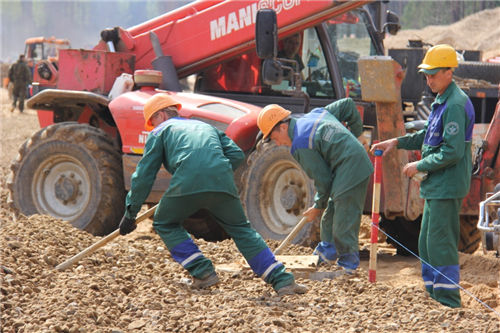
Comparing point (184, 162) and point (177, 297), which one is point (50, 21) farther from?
point (177, 297)

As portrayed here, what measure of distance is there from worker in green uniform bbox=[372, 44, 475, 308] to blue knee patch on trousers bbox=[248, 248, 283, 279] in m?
1.13

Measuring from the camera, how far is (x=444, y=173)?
561 cm

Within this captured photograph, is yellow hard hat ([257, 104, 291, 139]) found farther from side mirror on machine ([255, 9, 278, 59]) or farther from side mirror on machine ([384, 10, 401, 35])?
side mirror on machine ([384, 10, 401, 35])

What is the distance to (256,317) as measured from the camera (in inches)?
194

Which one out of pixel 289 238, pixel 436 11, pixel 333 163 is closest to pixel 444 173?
pixel 333 163

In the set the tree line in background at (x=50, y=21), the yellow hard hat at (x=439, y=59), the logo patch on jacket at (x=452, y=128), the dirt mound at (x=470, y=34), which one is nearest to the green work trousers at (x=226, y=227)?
the logo patch on jacket at (x=452, y=128)

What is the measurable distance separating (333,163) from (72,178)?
367 cm

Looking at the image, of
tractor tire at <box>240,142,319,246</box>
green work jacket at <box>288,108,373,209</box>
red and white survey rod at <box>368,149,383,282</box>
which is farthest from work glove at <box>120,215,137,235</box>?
tractor tire at <box>240,142,319,246</box>

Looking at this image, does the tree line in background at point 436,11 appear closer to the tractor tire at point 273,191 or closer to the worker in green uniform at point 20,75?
the worker in green uniform at point 20,75

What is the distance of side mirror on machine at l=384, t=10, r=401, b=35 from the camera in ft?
30.2

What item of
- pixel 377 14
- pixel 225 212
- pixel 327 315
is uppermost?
pixel 377 14

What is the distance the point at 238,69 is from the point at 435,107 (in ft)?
12.0

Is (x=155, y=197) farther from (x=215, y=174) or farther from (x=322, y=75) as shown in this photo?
(x=215, y=174)

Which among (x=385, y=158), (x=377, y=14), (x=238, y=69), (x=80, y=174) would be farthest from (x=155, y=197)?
(x=377, y=14)
